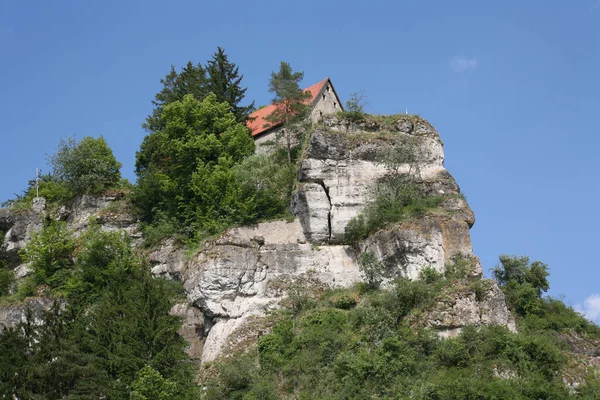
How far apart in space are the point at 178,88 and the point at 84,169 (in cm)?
911

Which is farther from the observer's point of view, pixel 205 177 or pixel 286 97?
pixel 286 97

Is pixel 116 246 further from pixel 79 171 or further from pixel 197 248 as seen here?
Answer: pixel 79 171

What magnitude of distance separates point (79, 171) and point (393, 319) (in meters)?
22.3

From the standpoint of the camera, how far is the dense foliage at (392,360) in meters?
31.8

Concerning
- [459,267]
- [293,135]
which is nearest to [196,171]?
[293,135]

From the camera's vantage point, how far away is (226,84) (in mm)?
53094

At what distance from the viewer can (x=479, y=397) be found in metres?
31.0

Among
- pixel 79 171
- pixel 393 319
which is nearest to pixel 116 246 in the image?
pixel 79 171

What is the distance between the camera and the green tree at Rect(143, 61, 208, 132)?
51.8m

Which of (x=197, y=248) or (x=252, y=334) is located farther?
(x=197, y=248)

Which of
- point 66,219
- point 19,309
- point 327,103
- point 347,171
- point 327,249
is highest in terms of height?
point 327,103

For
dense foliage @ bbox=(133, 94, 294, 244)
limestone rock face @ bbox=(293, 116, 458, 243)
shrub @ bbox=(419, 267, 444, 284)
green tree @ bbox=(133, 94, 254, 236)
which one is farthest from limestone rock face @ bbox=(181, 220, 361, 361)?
shrub @ bbox=(419, 267, 444, 284)

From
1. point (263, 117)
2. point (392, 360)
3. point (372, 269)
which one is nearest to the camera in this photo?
point (392, 360)

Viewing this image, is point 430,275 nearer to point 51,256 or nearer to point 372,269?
point 372,269
